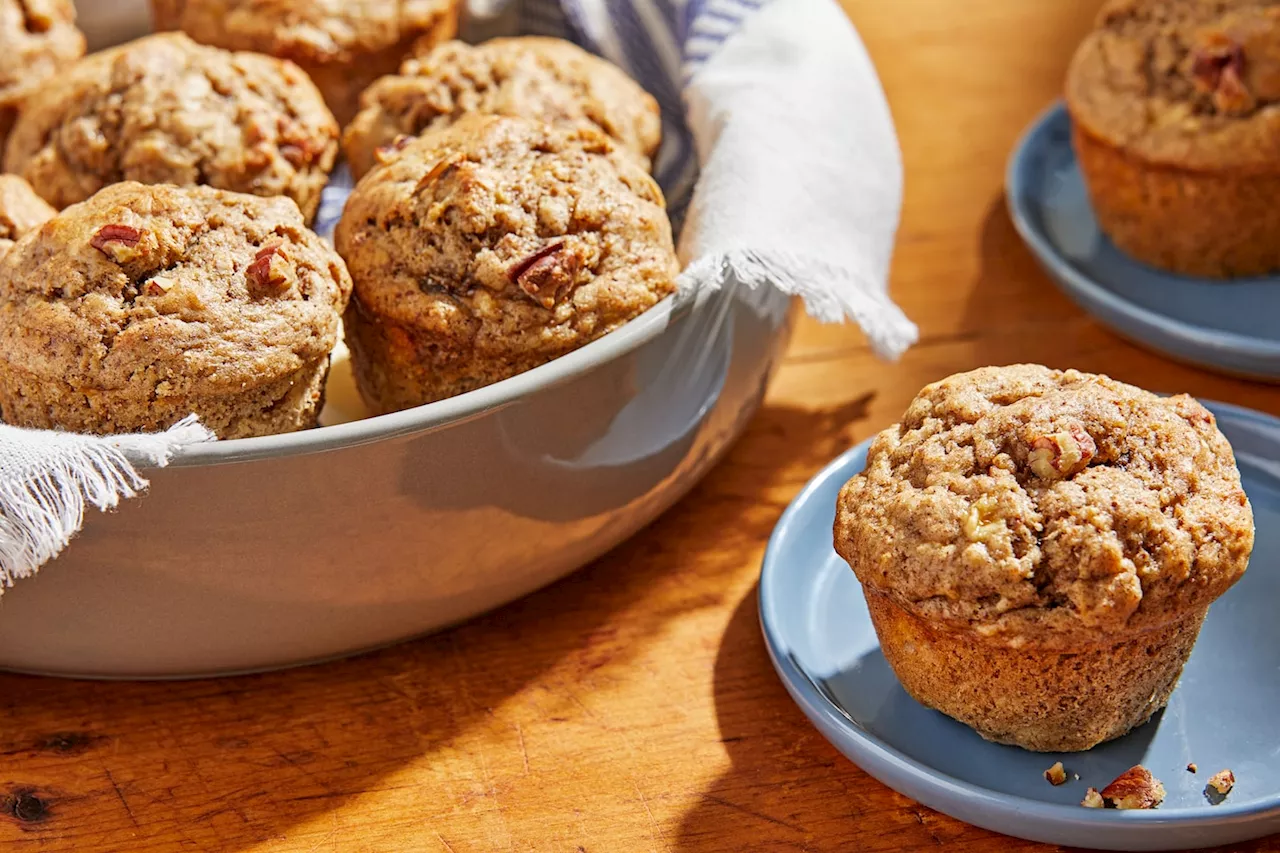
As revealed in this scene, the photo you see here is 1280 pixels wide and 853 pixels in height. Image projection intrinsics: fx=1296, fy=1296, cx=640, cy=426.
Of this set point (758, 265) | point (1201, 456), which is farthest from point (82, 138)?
point (1201, 456)

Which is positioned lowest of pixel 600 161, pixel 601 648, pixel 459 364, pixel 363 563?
pixel 601 648

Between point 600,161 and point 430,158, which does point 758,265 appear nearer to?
point 600,161

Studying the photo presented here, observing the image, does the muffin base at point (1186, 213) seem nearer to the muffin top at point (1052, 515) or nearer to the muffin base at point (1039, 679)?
the muffin top at point (1052, 515)

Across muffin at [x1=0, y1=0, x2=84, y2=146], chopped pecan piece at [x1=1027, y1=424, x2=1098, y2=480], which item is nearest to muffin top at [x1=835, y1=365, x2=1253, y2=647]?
chopped pecan piece at [x1=1027, y1=424, x2=1098, y2=480]

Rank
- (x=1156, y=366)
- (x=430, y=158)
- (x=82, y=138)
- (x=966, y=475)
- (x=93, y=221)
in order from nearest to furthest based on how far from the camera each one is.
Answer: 1. (x=966, y=475)
2. (x=93, y=221)
3. (x=430, y=158)
4. (x=82, y=138)
5. (x=1156, y=366)

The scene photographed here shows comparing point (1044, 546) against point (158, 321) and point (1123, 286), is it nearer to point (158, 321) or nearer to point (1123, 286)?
point (158, 321)

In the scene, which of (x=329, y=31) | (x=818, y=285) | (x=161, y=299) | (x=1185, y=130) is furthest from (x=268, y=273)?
(x=1185, y=130)
